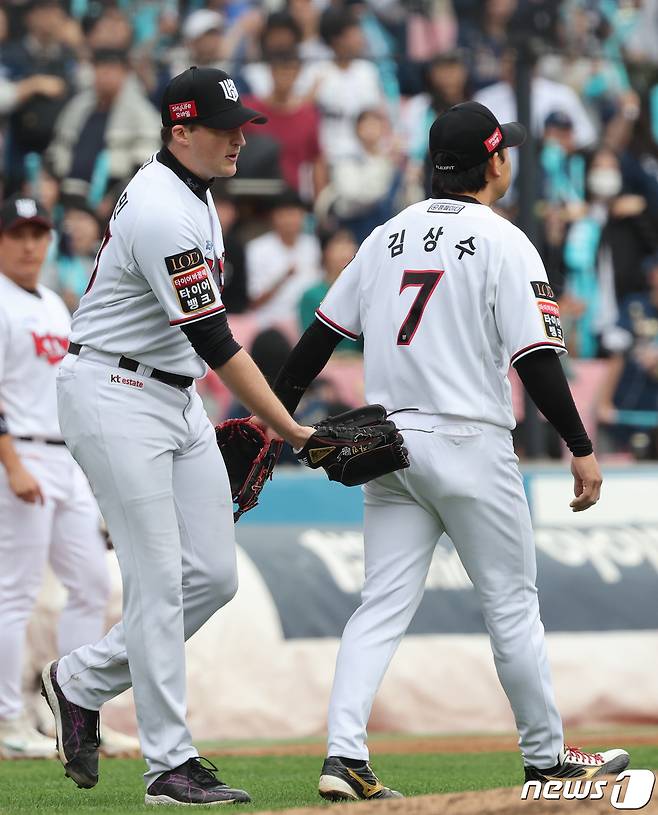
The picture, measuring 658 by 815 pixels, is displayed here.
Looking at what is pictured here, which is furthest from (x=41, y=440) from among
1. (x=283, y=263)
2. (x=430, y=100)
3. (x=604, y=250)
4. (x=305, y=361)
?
(x=604, y=250)

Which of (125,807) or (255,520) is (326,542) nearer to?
(255,520)

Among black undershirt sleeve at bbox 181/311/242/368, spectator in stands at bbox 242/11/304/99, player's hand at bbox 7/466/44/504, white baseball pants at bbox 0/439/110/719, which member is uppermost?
spectator in stands at bbox 242/11/304/99

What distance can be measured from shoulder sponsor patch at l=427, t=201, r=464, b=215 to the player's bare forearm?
846 mm

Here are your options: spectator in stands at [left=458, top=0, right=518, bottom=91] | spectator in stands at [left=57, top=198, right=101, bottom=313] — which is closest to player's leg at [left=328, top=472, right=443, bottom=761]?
spectator in stands at [left=57, top=198, right=101, bottom=313]

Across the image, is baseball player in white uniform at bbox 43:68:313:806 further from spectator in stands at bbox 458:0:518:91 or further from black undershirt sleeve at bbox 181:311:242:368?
spectator in stands at bbox 458:0:518:91

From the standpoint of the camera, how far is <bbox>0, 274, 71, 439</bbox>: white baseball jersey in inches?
252

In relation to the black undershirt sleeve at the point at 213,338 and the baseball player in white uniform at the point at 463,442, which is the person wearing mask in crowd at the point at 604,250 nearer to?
the baseball player in white uniform at the point at 463,442

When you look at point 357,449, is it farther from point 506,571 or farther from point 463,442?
point 506,571

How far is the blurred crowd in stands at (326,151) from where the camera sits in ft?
33.4

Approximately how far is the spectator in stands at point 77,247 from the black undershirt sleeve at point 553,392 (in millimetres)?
5913

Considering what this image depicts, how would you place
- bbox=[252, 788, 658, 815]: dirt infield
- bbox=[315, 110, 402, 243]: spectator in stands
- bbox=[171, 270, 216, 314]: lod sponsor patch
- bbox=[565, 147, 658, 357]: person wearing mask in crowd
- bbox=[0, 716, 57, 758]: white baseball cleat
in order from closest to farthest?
bbox=[252, 788, 658, 815]: dirt infield < bbox=[171, 270, 216, 314]: lod sponsor patch < bbox=[0, 716, 57, 758]: white baseball cleat < bbox=[565, 147, 658, 357]: person wearing mask in crowd < bbox=[315, 110, 402, 243]: spectator in stands

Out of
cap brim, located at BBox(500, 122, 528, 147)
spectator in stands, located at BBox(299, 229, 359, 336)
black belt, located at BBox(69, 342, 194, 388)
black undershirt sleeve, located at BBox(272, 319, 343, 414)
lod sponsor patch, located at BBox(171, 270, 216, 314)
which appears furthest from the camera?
spectator in stands, located at BBox(299, 229, 359, 336)

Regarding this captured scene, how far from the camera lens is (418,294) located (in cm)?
458

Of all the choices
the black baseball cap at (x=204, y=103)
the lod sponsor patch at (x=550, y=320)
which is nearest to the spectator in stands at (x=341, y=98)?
the black baseball cap at (x=204, y=103)
